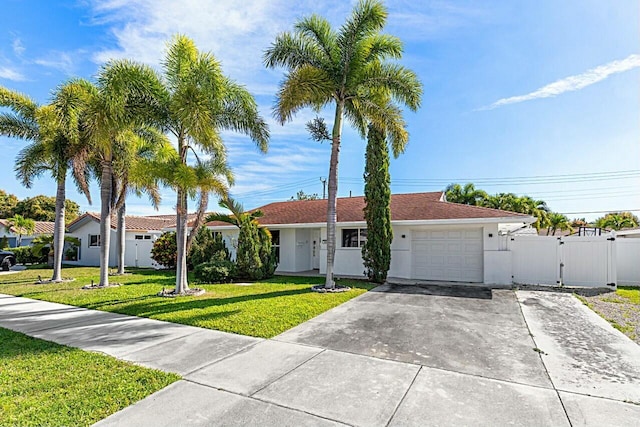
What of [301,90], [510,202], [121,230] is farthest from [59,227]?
[510,202]

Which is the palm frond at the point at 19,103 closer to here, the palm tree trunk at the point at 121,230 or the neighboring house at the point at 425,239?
the palm tree trunk at the point at 121,230

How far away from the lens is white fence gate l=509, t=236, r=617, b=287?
12.1 m

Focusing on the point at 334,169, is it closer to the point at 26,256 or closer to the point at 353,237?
the point at 353,237

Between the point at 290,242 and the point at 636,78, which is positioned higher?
the point at 636,78

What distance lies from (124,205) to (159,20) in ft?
31.0

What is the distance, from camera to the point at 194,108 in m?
9.79

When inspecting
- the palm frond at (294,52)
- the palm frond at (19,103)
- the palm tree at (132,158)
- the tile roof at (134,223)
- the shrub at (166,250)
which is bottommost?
the shrub at (166,250)

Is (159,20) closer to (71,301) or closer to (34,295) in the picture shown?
(71,301)

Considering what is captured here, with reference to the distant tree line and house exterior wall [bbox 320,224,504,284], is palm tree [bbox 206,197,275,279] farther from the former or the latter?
the distant tree line

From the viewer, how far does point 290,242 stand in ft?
57.7

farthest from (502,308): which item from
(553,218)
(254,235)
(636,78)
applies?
(553,218)

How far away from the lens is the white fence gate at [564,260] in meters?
12.1

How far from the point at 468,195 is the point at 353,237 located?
66.6 ft

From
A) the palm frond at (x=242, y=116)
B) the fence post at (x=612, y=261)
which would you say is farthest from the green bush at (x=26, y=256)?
the fence post at (x=612, y=261)
